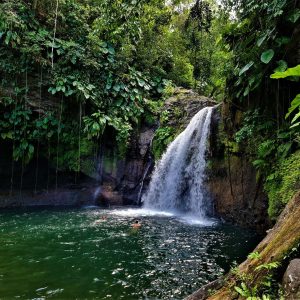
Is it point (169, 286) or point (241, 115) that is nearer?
point (169, 286)

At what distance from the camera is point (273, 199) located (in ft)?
21.9

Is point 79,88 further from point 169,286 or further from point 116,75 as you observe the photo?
point 169,286

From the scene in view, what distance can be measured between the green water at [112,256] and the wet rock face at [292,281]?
2422 mm

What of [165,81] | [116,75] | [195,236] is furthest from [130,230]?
[165,81]

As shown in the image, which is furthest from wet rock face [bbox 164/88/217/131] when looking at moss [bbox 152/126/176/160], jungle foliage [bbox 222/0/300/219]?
jungle foliage [bbox 222/0/300/219]

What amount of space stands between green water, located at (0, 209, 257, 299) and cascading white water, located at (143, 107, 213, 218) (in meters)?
1.68

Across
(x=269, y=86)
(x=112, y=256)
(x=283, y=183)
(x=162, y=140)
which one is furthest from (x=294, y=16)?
(x=162, y=140)

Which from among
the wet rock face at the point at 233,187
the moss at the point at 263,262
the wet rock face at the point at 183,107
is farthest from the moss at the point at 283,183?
the wet rock face at the point at 183,107

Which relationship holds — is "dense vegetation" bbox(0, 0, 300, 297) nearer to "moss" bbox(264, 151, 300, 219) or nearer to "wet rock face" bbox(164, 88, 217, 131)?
"moss" bbox(264, 151, 300, 219)

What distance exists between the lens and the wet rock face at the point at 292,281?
2.39m

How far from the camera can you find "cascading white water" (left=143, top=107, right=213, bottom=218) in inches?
448

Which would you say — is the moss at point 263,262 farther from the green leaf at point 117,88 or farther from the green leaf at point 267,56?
the green leaf at point 117,88

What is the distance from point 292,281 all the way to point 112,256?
4.54m

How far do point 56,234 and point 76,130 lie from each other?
634 centimetres
